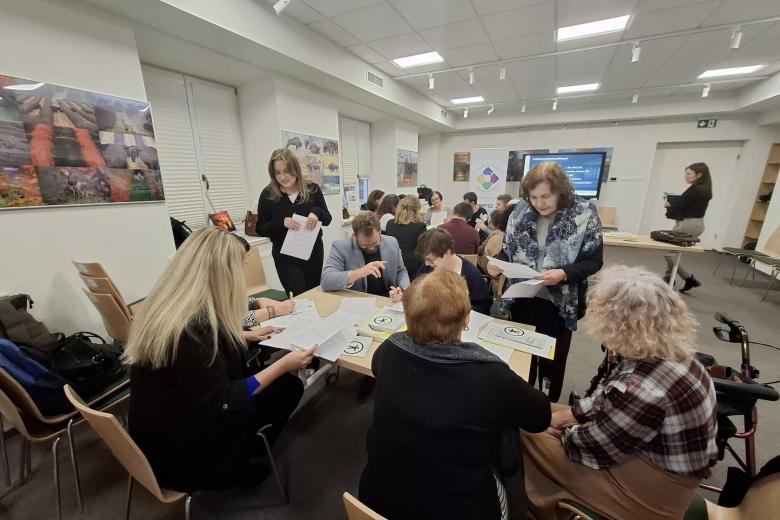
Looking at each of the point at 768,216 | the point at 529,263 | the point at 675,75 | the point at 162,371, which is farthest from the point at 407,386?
the point at 768,216

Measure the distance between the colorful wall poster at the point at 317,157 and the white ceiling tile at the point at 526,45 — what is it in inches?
95.7

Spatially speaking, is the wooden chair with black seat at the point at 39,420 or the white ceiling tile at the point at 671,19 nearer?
the wooden chair with black seat at the point at 39,420

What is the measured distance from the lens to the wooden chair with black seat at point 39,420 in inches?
52.4

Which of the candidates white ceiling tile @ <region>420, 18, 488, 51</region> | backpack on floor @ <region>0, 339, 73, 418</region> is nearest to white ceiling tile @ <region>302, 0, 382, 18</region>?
white ceiling tile @ <region>420, 18, 488, 51</region>

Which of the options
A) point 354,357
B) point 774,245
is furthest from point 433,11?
point 774,245

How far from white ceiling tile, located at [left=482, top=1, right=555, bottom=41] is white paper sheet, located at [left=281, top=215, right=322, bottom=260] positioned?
8.86ft

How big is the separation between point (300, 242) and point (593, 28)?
3.78 m

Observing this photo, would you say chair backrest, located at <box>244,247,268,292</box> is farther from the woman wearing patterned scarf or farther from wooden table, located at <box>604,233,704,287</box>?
wooden table, located at <box>604,233,704,287</box>

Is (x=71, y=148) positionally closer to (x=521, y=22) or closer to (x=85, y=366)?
(x=85, y=366)

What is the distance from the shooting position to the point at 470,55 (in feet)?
13.1

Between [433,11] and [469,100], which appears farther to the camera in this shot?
[469,100]

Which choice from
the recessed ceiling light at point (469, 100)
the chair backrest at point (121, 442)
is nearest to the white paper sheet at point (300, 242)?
the chair backrest at point (121, 442)

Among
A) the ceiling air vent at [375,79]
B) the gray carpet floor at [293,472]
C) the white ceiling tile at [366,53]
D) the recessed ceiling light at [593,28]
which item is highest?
the recessed ceiling light at [593,28]

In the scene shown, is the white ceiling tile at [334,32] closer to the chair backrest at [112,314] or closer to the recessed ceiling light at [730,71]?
the chair backrest at [112,314]
